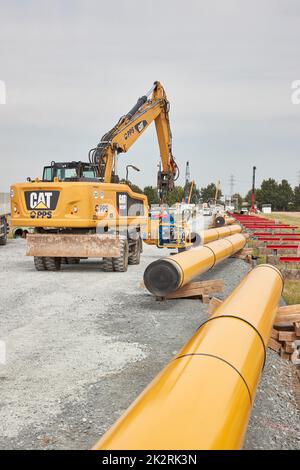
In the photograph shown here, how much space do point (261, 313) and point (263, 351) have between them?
78cm

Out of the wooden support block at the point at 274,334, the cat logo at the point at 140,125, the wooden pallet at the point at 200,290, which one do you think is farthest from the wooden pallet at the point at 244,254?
the wooden support block at the point at 274,334

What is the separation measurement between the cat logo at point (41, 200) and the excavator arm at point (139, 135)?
2.81 metres

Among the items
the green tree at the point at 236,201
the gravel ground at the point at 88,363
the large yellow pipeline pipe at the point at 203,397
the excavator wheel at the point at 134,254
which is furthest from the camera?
the green tree at the point at 236,201

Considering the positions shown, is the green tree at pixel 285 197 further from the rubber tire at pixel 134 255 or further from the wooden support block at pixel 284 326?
the wooden support block at pixel 284 326

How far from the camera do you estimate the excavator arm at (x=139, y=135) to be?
14.8 m

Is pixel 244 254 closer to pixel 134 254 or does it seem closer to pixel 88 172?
pixel 134 254

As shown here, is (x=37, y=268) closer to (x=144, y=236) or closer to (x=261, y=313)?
(x=144, y=236)

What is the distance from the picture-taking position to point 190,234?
17016 millimetres

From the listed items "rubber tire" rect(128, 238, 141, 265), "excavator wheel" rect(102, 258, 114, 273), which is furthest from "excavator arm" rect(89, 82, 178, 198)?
"excavator wheel" rect(102, 258, 114, 273)

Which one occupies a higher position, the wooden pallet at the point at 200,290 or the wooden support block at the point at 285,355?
Answer: the wooden pallet at the point at 200,290

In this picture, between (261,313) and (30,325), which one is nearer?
(261,313)

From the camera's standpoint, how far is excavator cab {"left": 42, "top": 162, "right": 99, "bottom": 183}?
13.7 metres
